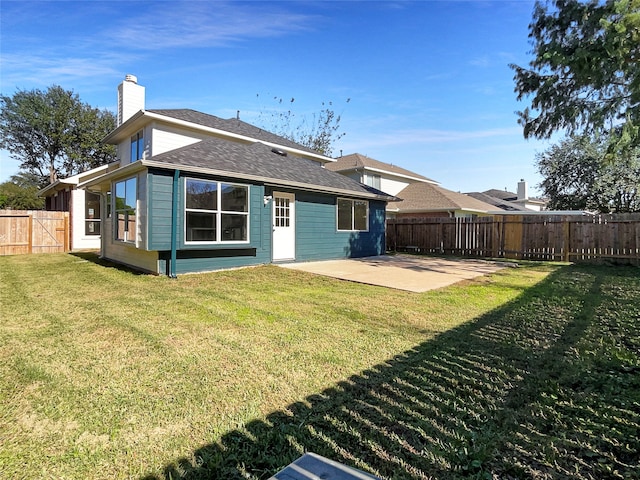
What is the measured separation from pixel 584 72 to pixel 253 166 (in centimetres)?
1023

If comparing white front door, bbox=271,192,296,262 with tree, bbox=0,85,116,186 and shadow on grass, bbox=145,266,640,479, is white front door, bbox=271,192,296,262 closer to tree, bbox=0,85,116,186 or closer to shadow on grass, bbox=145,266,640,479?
shadow on grass, bbox=145,266,640,479

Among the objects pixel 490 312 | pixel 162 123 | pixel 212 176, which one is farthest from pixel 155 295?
pixel 162 123

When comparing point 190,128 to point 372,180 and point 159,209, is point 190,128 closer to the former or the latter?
point 159,209

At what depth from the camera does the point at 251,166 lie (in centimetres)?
985

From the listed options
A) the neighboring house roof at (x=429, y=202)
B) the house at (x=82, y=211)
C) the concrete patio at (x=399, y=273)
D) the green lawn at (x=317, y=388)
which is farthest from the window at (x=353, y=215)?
the house at (x=82, y=211)

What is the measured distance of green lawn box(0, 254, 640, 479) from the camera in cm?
197

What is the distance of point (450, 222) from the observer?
49.0 ft

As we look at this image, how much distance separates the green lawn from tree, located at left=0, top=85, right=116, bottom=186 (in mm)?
28587

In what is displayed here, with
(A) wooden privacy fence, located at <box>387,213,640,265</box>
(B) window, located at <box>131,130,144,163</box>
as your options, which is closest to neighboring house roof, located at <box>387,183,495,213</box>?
(A) wooden privacy fence, located at <box>387,213,640,265</box>

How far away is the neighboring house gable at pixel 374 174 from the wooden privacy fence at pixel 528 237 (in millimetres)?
6831

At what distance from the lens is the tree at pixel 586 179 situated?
69.5 feet

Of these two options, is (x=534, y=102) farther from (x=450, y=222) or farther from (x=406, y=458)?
(x=406, y=458)

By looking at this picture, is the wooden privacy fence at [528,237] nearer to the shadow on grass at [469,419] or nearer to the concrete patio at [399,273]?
the concrete patio at [399,273]

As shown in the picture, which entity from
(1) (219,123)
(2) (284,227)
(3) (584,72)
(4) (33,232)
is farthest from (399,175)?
(4) (33,232)
